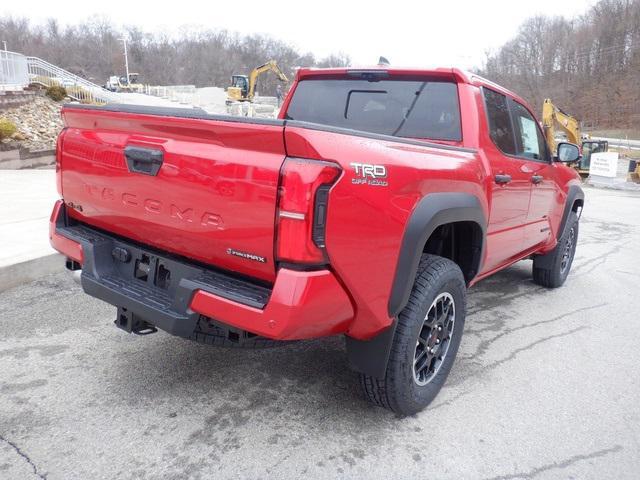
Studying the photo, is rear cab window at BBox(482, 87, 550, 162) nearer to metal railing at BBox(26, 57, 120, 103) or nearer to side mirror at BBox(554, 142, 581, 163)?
side mirror at BBox(554, 142, 581, 163)

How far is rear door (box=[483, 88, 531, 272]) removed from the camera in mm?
3619

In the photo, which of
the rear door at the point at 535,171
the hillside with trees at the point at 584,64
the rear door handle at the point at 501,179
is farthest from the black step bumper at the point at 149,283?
the hillside with trees at the point at 584,64

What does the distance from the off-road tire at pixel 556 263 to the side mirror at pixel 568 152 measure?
0.88 metres

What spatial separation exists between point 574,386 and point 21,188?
31.1 ft

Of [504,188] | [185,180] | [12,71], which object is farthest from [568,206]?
[12,71]

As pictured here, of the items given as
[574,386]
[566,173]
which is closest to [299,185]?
[574,386]

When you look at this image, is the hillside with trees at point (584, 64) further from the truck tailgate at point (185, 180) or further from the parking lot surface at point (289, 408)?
the truck tailgate at point (185, 180)

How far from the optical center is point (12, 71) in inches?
764

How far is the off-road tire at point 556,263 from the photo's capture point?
18.0 feet

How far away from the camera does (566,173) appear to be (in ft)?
17.7

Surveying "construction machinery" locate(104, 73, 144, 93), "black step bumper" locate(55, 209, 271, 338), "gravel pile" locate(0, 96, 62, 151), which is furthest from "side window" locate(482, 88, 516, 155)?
"construction machinery" locate(104, 73, 144, 93)

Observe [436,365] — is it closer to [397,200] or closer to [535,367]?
[535,367]

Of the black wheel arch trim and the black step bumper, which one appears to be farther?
the black wheel arch trim

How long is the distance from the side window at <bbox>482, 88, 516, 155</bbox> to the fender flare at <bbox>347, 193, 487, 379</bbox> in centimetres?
120
